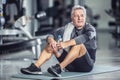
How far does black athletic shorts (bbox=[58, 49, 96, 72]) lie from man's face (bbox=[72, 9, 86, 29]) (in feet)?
1.10

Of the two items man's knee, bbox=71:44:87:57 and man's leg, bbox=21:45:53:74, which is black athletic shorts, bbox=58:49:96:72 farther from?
man's leg, bbox=21:45:53:74

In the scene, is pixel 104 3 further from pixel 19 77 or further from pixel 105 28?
pixel 19 77

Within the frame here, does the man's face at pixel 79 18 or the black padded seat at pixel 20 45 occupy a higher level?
the man's face at pixel 79 18

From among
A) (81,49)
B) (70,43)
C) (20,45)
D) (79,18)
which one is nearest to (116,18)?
(20,45)

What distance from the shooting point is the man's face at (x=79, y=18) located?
A: 446 centimetres

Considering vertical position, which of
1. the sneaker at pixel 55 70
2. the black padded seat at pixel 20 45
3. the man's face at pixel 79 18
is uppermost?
the man's face at pixel 79 18

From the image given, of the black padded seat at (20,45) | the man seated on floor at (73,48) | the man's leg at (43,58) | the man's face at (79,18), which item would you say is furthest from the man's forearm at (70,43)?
the black padded seat at (20,45)

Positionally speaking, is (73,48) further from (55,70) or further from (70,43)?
(55,70)

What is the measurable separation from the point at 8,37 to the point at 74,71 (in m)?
3.19

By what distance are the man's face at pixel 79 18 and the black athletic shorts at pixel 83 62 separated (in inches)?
13.2

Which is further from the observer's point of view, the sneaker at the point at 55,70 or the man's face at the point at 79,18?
the man's face at the point at 79,18

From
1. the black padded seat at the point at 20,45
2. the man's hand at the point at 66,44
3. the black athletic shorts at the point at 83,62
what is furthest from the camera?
the black padded seat at the point at 20,45

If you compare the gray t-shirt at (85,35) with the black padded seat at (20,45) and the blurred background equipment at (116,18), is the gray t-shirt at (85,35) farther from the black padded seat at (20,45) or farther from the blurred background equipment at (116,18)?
the blurred background equipment at (116,18)

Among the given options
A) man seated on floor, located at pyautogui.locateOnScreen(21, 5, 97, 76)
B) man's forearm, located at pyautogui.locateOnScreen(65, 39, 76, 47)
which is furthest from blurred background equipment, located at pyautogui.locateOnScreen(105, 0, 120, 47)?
man's forearm, located at pyautogui.locateOnScreen(65, 39, 76, 47)
